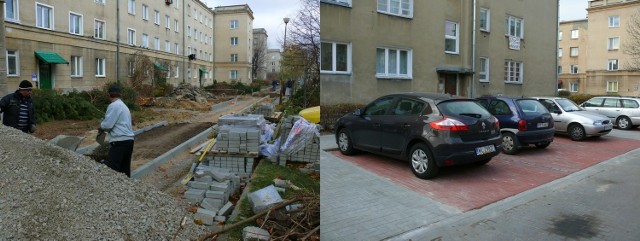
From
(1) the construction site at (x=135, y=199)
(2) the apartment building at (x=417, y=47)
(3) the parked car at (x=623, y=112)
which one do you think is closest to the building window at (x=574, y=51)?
(2) the apartment building at (x=417, y=47)

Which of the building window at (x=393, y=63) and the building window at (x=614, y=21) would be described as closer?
the building window at (x=393, y=63)

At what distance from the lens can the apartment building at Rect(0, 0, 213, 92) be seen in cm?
724

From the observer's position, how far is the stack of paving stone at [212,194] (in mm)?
3861

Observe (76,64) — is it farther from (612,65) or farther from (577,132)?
(577,132)

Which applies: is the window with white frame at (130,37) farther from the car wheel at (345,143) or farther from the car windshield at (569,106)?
the car wheel at (345,143)

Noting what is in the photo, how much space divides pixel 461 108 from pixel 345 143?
0.75m

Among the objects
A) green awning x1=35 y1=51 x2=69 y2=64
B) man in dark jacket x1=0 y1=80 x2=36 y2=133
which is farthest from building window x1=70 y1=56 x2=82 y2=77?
man in dark jacket x1=0 y1=80 x2=36 y2=133

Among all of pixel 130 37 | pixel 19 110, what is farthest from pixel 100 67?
pixel 19 110

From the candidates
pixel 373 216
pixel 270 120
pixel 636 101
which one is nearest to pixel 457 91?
pixel 373 216

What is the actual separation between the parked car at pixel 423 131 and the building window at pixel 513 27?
508 mm

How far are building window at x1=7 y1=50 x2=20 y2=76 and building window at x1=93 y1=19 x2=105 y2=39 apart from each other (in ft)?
9.31

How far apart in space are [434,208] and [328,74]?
5.54 feet

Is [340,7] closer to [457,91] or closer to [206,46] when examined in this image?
[457,91]

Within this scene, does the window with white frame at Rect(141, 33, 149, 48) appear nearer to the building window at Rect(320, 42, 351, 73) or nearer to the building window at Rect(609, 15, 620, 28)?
the building window at Rect(609, 15, 620, 28)
